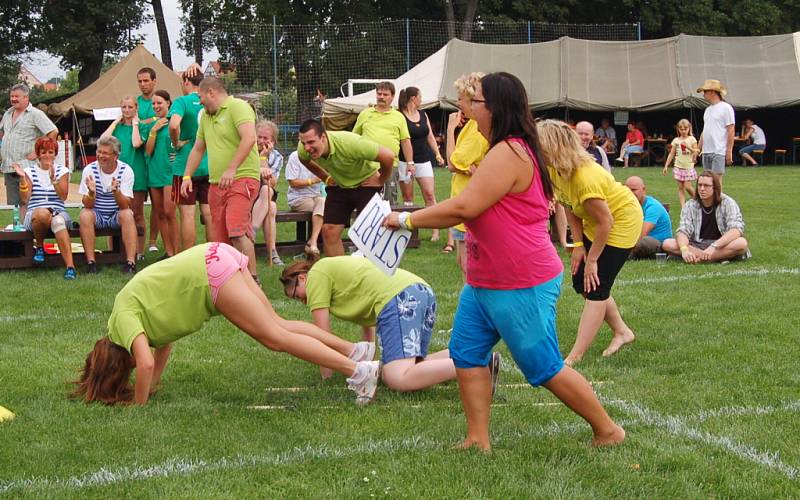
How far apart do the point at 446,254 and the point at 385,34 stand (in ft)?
73.2

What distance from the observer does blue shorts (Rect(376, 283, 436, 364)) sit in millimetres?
5641

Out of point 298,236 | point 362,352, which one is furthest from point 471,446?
point 298,236

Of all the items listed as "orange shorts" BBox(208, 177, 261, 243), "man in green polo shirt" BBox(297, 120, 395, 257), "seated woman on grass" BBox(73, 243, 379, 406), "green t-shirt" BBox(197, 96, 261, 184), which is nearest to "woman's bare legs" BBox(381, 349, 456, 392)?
"seated woman on grass" BBox(73, 243, 379, 406)

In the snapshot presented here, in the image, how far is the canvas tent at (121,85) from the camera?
97.4 ft

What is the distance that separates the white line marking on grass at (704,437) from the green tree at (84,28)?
40793mm

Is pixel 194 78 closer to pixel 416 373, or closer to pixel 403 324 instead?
pixel 403 324

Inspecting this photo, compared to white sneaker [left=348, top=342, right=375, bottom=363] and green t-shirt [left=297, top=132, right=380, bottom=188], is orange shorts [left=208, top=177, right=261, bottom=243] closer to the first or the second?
green t-shirt [left=297, top=132, right=380, bottom=188]

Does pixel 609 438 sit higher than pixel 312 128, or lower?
lower

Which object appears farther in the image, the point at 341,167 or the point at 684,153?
the point at 684,153

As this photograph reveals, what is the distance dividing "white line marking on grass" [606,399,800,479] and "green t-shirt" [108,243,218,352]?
2324 millimetres

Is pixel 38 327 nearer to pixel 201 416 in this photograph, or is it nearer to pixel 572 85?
pixel 201 416

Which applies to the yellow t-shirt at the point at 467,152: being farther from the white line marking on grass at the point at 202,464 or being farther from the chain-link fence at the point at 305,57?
the chain-link fence at the point at 305,57

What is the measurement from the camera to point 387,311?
5.65 meters

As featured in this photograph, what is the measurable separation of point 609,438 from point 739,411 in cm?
103
